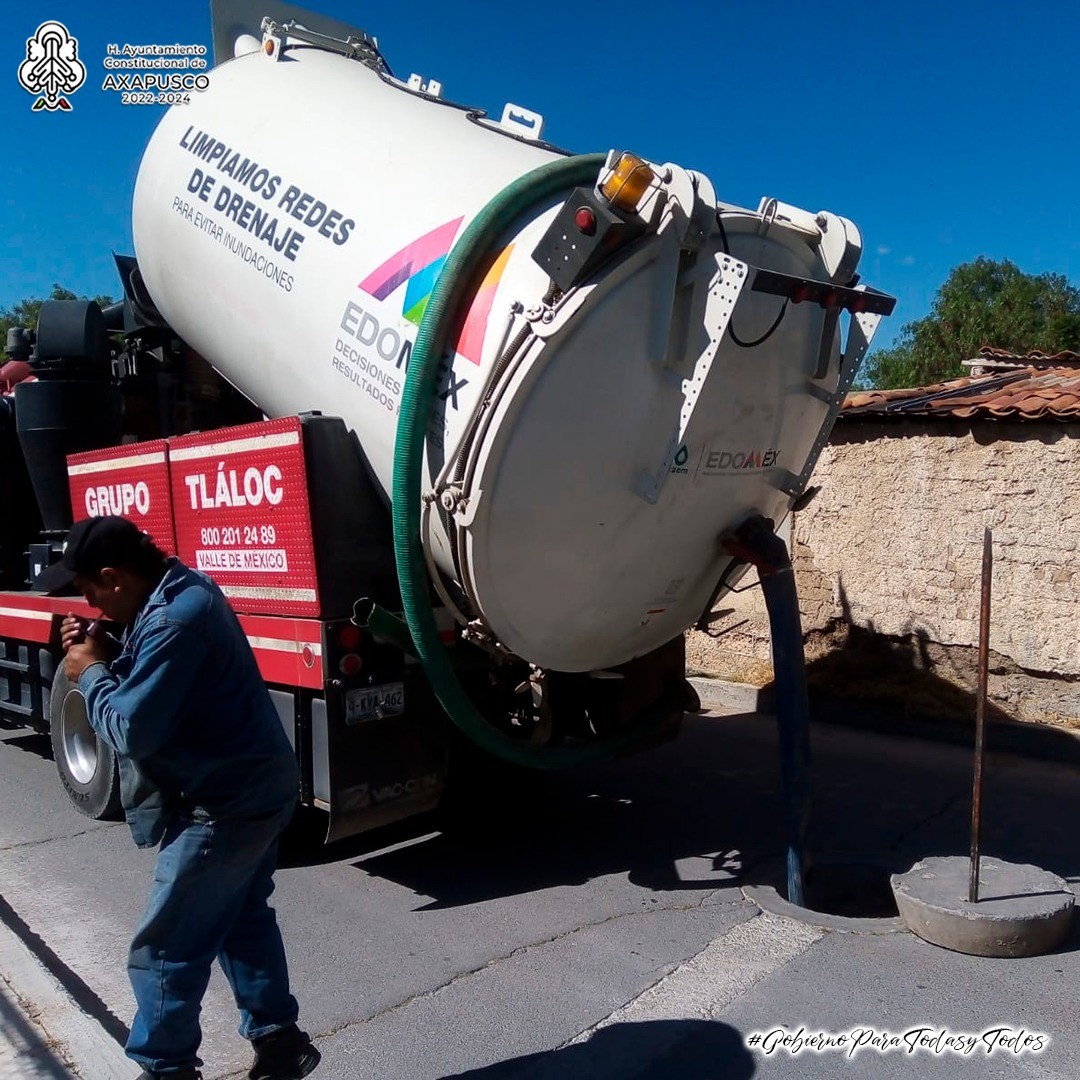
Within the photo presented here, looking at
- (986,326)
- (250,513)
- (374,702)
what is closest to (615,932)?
(374,702)

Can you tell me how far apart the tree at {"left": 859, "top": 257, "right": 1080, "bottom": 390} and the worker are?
104 feet

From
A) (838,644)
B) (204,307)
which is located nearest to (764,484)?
(204,307)

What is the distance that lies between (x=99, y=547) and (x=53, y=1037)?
6.22 feet

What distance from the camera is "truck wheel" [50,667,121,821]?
5973 mm

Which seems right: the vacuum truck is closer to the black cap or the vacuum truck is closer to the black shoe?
the black cap

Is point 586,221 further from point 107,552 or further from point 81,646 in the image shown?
point 81,646

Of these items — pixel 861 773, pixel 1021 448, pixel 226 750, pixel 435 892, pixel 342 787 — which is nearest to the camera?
pixel 226 750

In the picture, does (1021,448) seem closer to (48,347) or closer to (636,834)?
(636,834)

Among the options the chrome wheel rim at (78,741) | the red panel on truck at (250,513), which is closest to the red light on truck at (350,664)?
the red panel on truck at (250,513)

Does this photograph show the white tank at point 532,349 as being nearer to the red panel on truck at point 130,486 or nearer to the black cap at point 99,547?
the red panel on truck at point 130,486

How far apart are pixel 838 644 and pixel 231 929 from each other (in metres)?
6.10

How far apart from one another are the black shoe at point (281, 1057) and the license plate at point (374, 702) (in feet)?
5.42

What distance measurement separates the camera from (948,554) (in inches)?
302

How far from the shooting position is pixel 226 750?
9.63 ft
